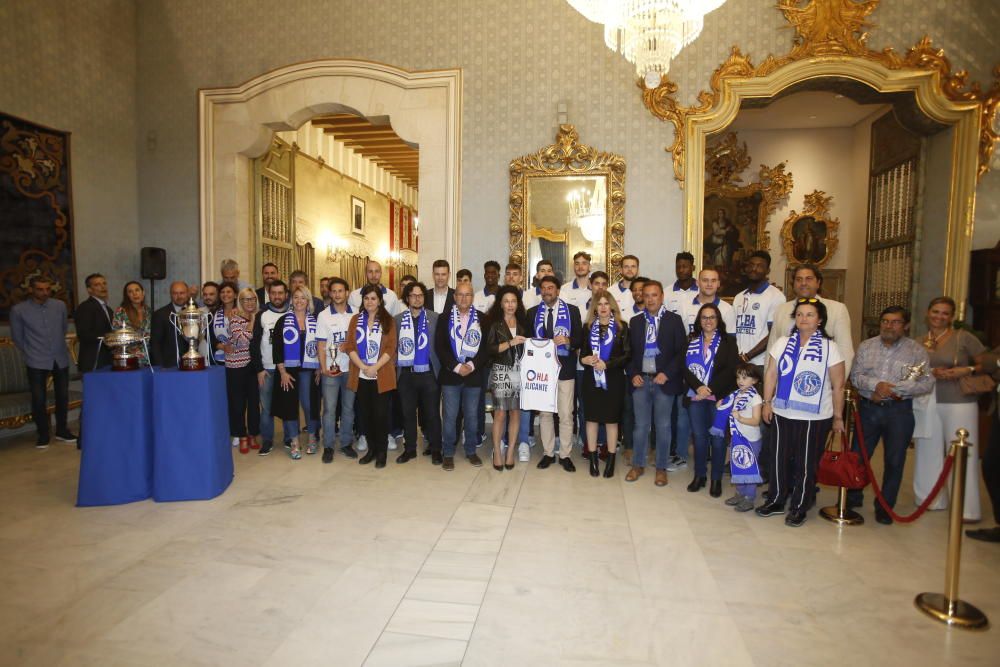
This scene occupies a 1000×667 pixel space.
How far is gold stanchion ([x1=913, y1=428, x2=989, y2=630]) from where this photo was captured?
2.59m

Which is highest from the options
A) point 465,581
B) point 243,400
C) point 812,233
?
point 812,233

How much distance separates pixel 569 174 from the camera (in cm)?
672

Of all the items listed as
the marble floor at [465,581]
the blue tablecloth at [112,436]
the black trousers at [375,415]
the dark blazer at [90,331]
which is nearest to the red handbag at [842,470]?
the marble floor at [465,581]

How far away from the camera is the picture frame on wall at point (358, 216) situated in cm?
1307

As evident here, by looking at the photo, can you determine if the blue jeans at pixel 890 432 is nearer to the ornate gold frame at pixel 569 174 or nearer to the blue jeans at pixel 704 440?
the blue jeans at pixel 704 440

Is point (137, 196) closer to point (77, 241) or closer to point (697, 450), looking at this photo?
point (77, 241)

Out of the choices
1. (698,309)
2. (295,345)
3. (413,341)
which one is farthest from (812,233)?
(295,345)

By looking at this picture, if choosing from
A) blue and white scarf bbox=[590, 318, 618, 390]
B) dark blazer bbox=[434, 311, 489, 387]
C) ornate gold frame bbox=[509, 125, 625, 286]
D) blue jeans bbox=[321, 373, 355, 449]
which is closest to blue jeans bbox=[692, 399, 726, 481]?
blue and white scarf bbox=[590, 318, 618, 390]

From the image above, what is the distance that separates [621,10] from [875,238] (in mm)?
5978

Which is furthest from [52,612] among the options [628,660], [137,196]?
[137,196]

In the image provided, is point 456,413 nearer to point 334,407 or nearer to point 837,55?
point 334,407

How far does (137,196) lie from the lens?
788 cm

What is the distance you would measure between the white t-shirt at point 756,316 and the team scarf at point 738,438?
0.98 meters

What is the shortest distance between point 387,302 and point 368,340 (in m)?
1.02
